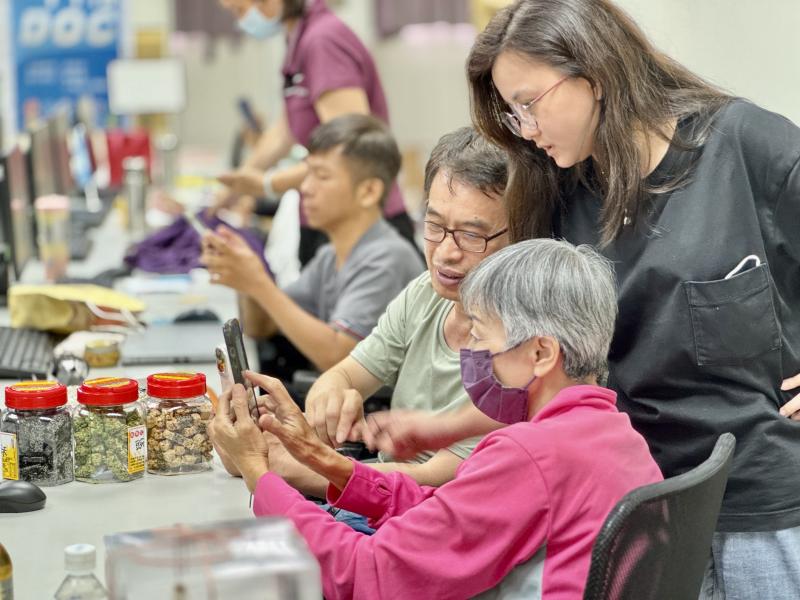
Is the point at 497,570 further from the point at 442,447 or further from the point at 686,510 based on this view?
the point at 442,447

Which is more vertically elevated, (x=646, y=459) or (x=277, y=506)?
(x=646, y=459)

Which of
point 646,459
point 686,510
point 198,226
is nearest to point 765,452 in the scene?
point 646,459

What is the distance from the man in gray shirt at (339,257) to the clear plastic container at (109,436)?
92 centimetres

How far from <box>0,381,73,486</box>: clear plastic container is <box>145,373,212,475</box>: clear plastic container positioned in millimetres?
133

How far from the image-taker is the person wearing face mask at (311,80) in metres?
3.44

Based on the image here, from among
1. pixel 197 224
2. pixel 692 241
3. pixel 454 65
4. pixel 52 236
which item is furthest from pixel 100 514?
pixel 454 65

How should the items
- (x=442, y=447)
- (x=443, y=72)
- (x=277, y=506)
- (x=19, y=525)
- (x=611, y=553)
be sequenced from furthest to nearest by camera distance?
1. (x=443, y=72)
2. (x=442, y=447)
3. (x=19, y=525)
4. (x=277, y=506)
5. (x=611, y=553)

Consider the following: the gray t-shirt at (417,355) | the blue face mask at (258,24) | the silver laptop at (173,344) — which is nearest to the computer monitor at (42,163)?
the blue face mask at (258,24)

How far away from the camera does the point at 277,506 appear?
5.06ft

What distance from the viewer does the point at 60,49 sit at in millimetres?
Result: 6547

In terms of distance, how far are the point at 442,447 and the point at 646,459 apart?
19.7 inches

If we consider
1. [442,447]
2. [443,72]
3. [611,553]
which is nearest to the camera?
[611,553]

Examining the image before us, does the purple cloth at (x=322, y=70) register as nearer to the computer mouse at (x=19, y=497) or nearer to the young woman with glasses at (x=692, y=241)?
the young woman with glasses at (x=692, y=241)

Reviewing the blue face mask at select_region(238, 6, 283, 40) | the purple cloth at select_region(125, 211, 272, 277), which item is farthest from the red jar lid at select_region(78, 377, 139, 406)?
the blue face mask at select_region(238, 6, 283, 40)
